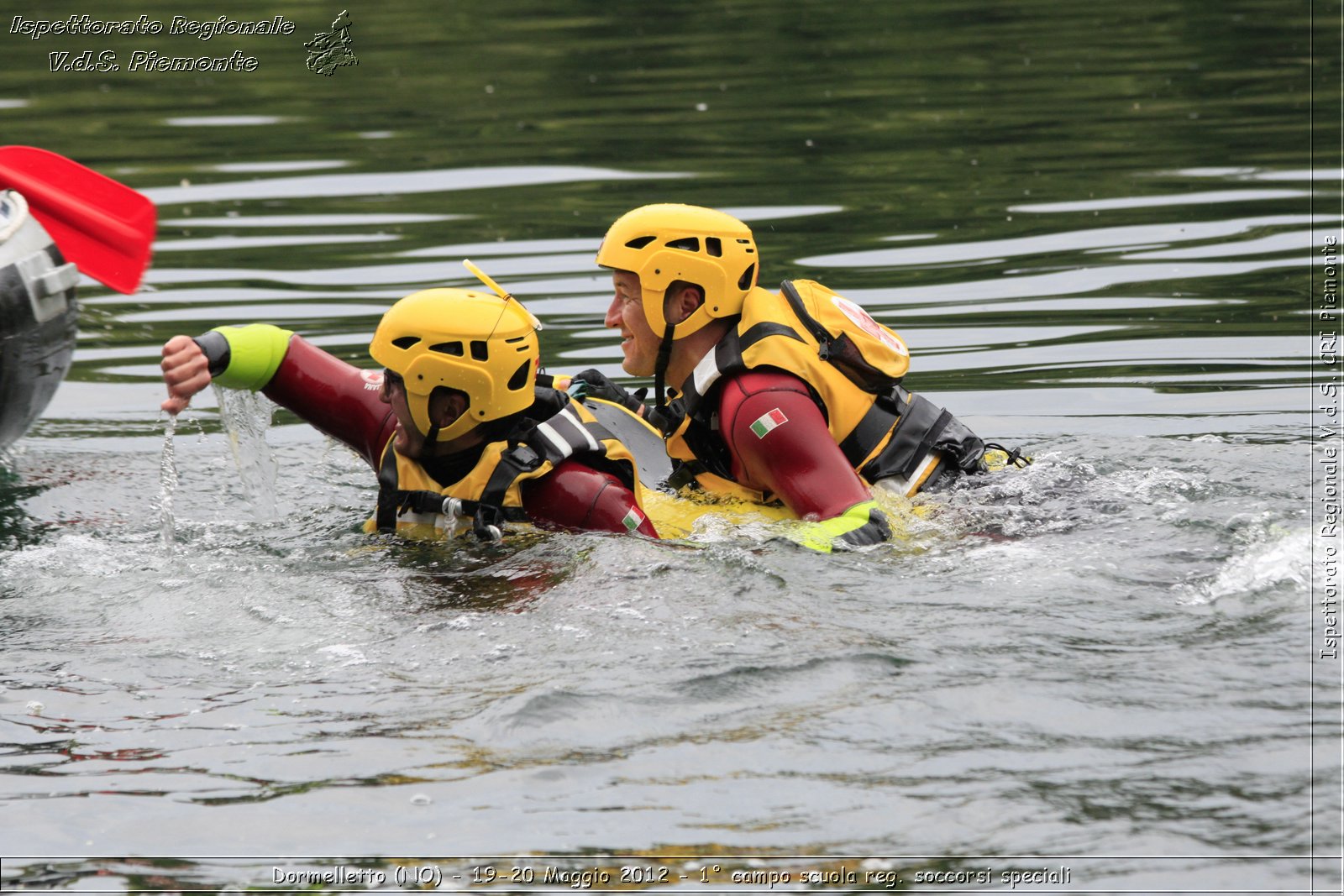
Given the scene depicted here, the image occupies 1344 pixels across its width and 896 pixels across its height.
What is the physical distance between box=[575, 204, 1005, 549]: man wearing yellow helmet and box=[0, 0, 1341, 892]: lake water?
35 centimetres

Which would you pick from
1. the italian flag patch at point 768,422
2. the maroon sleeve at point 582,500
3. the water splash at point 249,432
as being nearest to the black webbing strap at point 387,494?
the maroon sleeve at point 582,500

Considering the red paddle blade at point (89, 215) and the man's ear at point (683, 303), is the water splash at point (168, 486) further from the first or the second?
the man's ear at point (683, 303)

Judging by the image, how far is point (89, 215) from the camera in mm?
7840

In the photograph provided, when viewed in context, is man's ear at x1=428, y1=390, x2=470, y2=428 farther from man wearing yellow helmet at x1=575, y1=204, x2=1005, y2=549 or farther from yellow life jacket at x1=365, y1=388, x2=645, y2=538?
man wearing yellow helmet at x1=575, y1=204, x2=1005, y2=549

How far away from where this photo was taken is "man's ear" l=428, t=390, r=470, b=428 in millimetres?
6762

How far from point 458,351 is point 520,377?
0.32 meters

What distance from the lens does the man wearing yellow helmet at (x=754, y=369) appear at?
6750 millimetres

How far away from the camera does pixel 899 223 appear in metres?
13.5

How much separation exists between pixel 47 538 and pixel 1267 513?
5558 millimetres

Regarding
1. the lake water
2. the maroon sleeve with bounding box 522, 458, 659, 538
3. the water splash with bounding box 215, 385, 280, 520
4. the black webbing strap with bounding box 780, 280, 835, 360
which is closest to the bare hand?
the water splash with bounding box 215, 385, 280, 520

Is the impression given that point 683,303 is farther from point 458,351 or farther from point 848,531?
point 848,531

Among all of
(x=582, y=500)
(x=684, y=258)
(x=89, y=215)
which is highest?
(x=89, y=215)

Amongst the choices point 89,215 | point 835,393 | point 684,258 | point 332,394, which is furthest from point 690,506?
point 89,215

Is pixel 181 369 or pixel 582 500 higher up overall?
pixel 181 369
